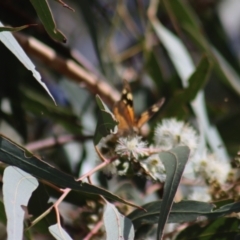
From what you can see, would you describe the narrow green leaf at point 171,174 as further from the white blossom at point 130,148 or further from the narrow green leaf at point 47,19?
the narrow green leaf at point 47,19

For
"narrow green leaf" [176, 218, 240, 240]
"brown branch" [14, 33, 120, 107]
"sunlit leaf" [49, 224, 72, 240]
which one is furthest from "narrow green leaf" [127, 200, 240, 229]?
"brown branch" [14, 33, 120, 107]

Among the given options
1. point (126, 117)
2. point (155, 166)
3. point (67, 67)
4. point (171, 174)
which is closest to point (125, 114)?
point (126, 117)

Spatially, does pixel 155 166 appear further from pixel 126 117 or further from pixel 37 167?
pixel 37 167

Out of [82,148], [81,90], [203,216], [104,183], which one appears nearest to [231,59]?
[81,90]

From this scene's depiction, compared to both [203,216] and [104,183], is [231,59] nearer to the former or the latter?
[104,183]

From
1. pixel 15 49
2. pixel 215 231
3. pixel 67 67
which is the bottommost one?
pixel 215 231

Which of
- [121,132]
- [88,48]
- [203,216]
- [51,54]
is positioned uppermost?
[88,48]

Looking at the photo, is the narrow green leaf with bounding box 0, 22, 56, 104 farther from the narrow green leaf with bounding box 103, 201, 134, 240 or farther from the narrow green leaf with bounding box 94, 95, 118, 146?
the narrow green leaf with bounding box 103, 201, 134, 240
